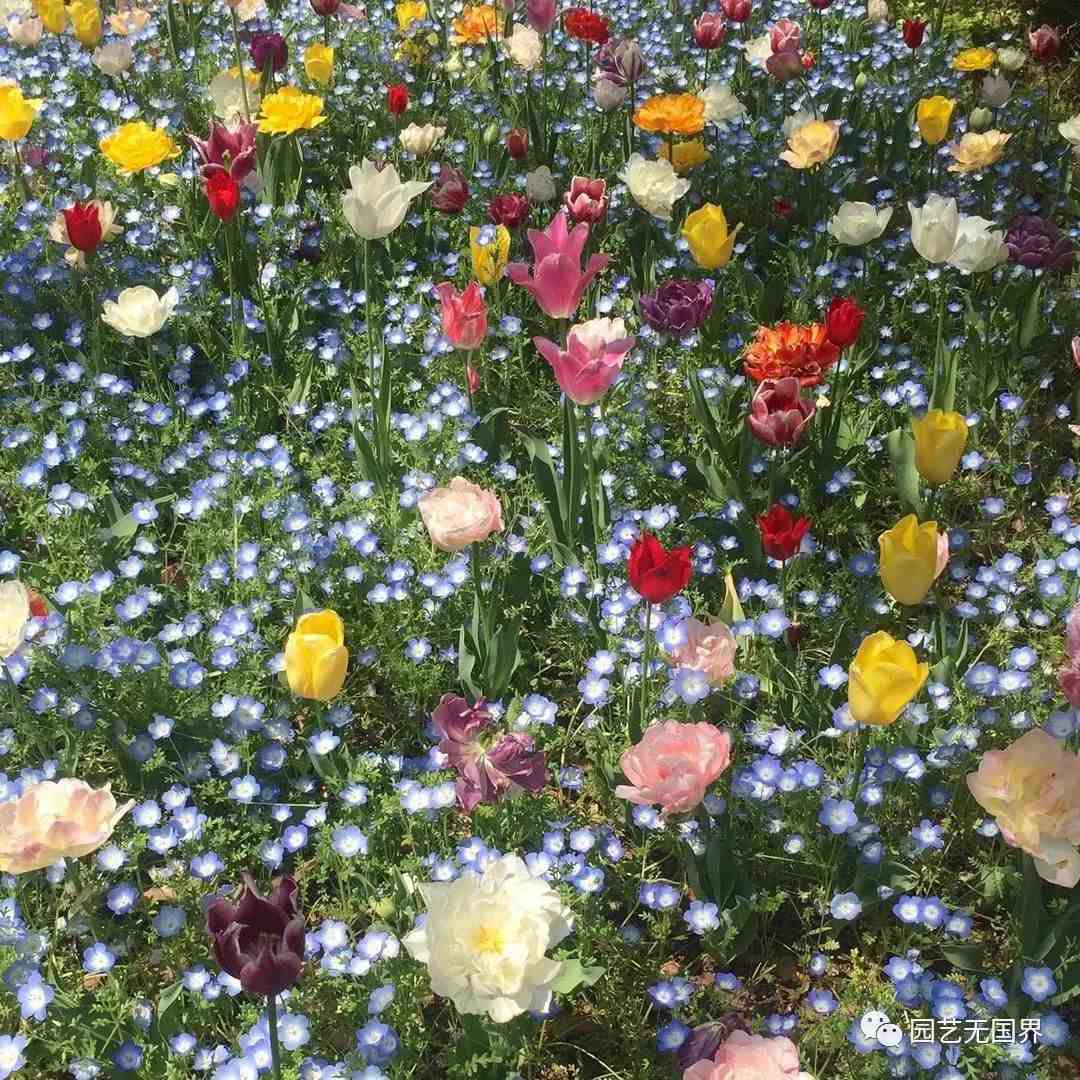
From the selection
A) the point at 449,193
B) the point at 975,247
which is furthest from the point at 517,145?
the point at 975,247

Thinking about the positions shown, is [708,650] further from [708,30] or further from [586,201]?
[708,30]

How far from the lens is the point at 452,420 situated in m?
3.32

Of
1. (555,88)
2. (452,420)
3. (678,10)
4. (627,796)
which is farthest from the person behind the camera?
(678,10)

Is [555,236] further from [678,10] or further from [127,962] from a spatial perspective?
[678,10]

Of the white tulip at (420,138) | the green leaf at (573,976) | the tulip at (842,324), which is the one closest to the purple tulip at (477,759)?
the green leaf at (573,976)

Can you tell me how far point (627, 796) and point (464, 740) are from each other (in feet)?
1.07

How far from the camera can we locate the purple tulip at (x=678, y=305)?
298 centimetres

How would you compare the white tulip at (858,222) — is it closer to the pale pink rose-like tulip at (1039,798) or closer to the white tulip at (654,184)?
the white tulip at (654,184)

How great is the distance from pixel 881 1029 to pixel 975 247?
79.9 inches

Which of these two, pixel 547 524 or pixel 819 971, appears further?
pixel 547 524

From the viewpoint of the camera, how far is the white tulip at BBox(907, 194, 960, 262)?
3.02 metres

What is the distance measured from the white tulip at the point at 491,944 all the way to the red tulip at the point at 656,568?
58cm

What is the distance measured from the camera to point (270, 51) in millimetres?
4113

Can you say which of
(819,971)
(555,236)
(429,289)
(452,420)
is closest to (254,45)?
(429,289)
